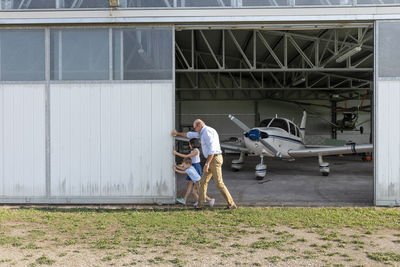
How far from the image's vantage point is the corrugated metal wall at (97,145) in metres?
6.02

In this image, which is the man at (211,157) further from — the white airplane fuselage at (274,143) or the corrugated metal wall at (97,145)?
the white airplane fuselage at (274,143)

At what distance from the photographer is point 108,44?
6.04 meters

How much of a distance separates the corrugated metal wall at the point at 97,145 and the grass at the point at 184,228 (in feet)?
1.77

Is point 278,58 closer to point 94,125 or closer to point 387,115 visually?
point 387,115

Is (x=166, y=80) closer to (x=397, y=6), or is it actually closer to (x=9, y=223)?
(x=9, y=223)

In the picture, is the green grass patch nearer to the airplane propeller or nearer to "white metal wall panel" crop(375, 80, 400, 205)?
"white metal wall panel" crop(375, 80, 400, 205)

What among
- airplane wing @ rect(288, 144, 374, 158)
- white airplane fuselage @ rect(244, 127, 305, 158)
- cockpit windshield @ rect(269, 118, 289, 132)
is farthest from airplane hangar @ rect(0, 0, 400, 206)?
cockpit windshield @ rect(269, 118, 289, 132)

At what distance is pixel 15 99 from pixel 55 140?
121cm

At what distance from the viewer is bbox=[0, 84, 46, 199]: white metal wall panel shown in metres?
6.02

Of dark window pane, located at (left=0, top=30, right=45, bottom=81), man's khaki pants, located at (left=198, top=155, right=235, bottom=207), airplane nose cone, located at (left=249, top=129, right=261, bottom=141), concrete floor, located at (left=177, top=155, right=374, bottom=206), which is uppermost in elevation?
dark window pane, located at (left=0, top=30, right=45, bottom=81)

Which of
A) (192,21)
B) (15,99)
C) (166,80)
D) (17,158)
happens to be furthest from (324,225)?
(15,99)

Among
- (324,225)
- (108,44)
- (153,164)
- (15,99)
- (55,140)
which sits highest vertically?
(108,44)

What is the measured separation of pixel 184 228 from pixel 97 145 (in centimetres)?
272

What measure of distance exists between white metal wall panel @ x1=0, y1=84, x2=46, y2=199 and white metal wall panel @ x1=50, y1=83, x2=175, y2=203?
26 cm
